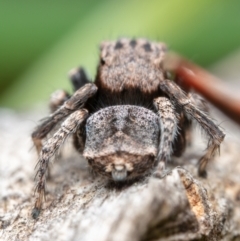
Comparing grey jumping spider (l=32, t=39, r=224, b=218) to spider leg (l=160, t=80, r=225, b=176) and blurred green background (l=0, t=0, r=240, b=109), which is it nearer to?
spider leg (l=160, t=80, r=225, b=176)

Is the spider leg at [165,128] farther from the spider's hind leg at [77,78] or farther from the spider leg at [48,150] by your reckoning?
the spider's hind leg at [77,78]

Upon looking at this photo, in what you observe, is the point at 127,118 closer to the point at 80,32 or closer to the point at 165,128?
the point at 165,128

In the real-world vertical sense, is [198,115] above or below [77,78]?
below

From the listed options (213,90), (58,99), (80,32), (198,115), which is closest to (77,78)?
(58,99)

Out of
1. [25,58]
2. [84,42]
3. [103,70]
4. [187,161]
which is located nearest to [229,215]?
[187,161]

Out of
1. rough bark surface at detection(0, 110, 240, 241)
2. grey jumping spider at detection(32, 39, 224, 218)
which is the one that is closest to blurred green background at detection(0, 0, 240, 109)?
rough bark surface at detection(0, 110, 240, 241)

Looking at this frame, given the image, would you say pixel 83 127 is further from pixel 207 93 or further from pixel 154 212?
pixel 207 93

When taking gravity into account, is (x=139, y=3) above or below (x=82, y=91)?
below
